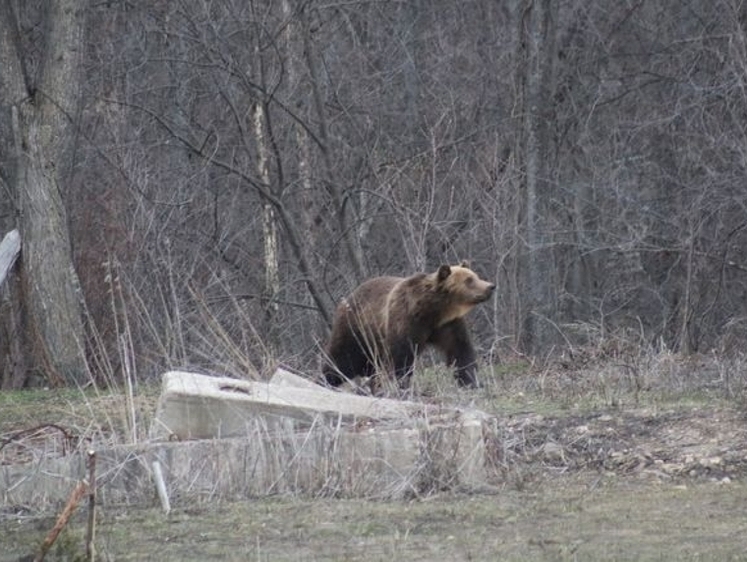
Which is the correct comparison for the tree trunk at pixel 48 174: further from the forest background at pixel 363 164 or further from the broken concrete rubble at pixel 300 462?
the broken concrete rubble at pixel 300 462

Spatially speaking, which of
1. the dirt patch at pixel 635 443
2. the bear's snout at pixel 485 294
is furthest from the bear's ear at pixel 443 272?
the dirt patch at pixel 635 443

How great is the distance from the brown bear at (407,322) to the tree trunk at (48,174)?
12.5 ft

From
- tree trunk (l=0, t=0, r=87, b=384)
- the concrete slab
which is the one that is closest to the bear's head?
tree trunk (l=0, t=0, r=87, b=384)

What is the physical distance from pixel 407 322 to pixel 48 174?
5.40m

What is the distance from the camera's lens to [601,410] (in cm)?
1144

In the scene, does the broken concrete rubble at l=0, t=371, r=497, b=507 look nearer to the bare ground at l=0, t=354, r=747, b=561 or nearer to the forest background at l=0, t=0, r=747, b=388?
the bare ground at l=0, t=354, r=747, b=561

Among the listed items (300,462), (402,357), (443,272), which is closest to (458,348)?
(402,357)

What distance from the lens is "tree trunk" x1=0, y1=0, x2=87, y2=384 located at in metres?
18.3

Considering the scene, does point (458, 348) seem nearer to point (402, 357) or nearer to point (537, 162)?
point (402, 357)

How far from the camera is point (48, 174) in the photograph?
1864cm

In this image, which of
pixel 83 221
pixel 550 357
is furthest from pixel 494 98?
pixel 550 357

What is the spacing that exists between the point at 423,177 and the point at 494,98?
5.60 metres

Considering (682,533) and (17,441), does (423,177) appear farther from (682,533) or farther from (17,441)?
(682,533)

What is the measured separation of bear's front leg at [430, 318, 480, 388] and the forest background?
1.87m
